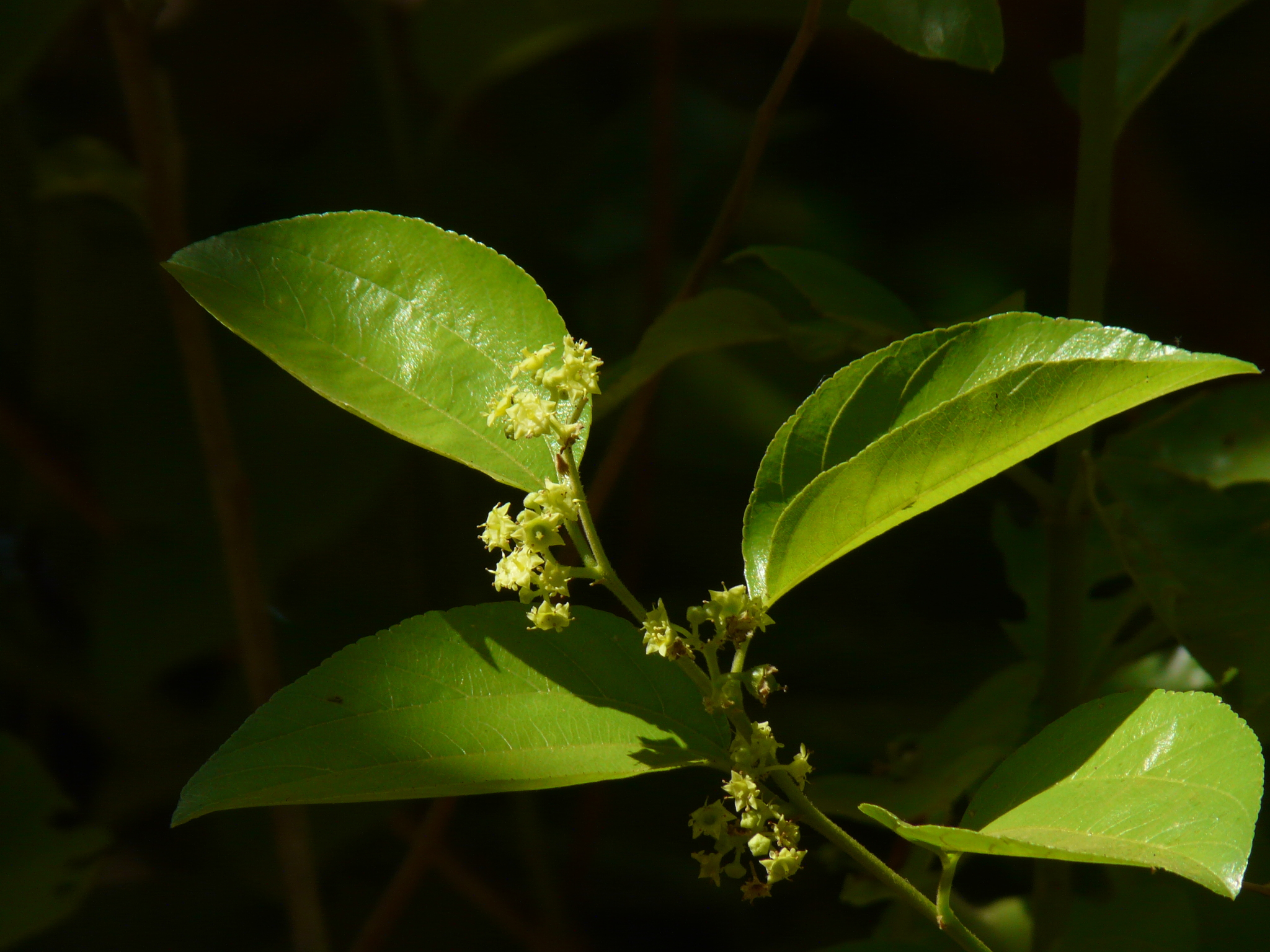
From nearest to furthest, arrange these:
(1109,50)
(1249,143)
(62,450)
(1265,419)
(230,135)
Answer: (1109,50)
(1265,419)
(62,450)
(230,135)
(1249,143)

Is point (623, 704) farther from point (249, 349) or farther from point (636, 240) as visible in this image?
point (636, 240)

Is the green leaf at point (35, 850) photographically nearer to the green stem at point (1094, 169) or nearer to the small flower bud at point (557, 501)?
the small flower bud at point (557, 501)

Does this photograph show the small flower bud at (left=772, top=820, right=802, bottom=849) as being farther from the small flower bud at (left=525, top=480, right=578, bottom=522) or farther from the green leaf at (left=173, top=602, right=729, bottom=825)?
the small flower bud at (left=525, top=480, right=578, bottom=522)

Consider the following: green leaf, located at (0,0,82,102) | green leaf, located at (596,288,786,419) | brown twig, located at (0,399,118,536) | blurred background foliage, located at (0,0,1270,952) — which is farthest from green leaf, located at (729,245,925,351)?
brown twig, located at (0,399,118,536)

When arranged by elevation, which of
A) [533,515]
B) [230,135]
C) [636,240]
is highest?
[230,135]

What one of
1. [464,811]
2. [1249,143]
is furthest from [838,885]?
[1249,143]

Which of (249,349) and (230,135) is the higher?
(230,135)

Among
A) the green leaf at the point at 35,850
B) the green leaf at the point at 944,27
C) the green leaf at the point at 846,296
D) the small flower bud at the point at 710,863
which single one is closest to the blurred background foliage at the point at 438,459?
the green leaf at the point at 35,850
